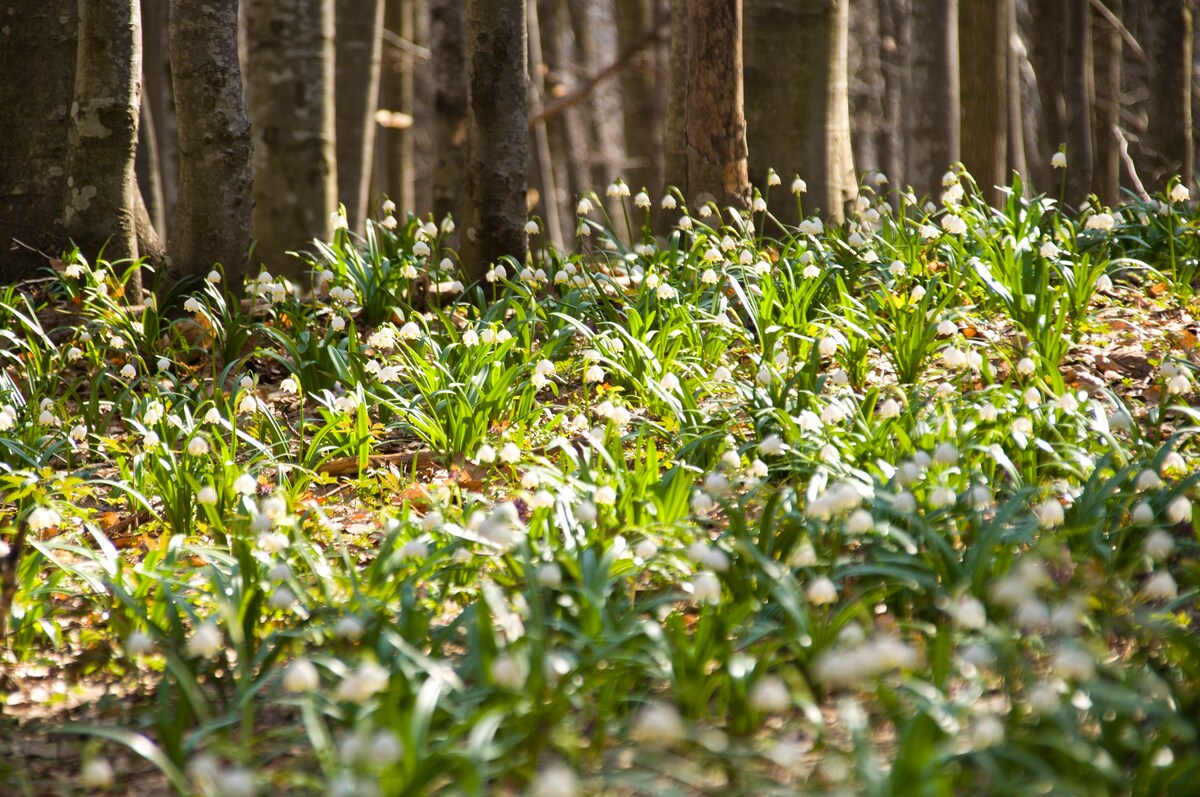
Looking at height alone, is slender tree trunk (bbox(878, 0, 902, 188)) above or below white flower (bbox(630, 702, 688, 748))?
above

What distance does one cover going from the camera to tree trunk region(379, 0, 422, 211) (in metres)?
11.5

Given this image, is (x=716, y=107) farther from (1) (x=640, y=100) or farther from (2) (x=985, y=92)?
(1) (x=640, y=100)

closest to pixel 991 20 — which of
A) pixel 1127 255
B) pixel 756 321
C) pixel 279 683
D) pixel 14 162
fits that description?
pixel 1127 255

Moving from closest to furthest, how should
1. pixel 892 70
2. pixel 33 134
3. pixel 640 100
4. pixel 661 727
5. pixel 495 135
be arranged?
pixel 661 727 < pixel 495 135 < pixel 33 134 < pixel 640 100 < pixel 892 70

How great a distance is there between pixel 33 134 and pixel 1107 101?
35.9 feet

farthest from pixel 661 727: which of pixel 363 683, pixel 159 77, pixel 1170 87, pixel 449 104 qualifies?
pixel 159 77

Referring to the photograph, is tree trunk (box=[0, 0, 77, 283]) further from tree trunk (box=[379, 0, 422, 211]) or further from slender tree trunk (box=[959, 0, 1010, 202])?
slender tree trunk (box=[959, 0, 1010, 202])

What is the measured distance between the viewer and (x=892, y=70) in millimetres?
19266

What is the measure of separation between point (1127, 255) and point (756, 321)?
219 centimetres

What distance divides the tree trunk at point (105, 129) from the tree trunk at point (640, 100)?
30.0ft

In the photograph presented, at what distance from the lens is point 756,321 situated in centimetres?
454

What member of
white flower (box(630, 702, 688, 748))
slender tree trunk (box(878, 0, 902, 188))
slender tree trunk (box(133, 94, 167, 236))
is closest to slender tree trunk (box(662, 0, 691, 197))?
slender tree trunk (box(133, 94, 167, 236))

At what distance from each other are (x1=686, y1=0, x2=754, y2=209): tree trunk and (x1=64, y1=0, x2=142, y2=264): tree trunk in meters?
3.06

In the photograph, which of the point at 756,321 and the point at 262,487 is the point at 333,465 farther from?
the point at 756,321
